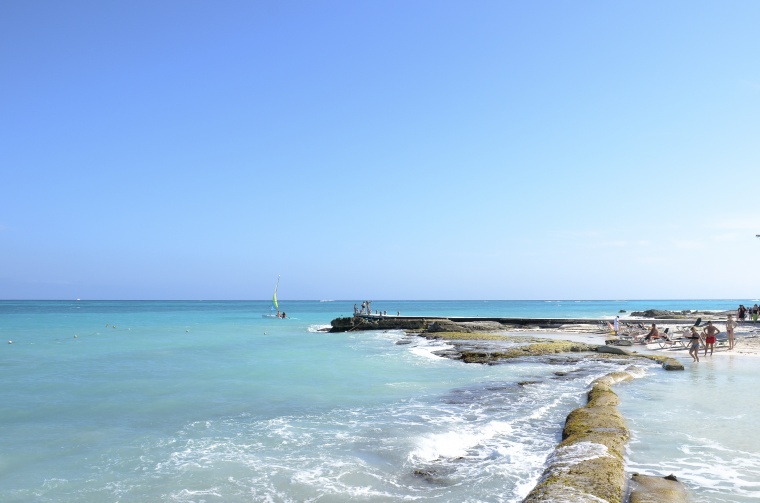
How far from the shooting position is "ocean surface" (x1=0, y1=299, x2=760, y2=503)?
8.59 m

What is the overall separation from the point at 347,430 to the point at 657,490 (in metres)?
6.54

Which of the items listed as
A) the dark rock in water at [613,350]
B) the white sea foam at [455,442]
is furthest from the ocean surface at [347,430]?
the dark rock in water at [613,350]

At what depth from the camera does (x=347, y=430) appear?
12188 millimetres

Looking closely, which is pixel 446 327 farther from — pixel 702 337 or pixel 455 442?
pixel 455 442

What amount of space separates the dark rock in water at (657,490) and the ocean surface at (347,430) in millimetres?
354

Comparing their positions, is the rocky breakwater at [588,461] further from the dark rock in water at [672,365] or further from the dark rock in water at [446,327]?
the dark rock in water at [446,327]

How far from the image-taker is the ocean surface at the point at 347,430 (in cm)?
859

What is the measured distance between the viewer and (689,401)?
13.8m

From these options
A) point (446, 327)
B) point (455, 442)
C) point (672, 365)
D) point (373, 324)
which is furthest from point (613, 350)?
point (373, 324)

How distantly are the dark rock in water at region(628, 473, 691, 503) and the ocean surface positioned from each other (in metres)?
0.35

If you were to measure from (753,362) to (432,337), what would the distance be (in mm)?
19650

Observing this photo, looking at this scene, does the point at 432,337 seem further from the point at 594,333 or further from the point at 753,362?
the point at 753,362

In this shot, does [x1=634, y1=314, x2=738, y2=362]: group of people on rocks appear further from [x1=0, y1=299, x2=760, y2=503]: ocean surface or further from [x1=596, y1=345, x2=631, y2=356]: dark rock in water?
[x1=596, y1=345, x2=631, y2=356]: dark rock in water

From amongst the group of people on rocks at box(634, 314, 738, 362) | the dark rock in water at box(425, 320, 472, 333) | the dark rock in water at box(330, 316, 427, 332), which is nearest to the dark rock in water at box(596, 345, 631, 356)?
the group of people on rocks at box(634, 314, 738, 362)
